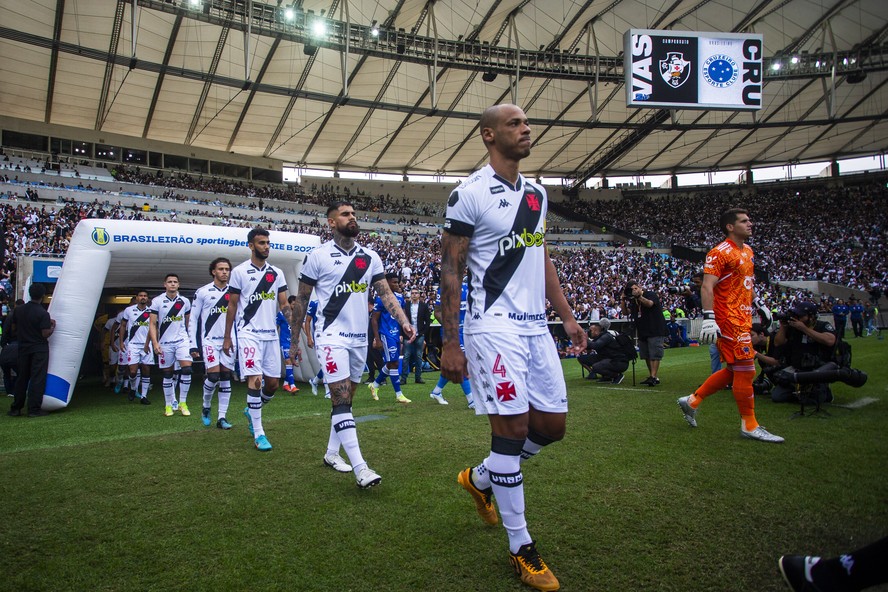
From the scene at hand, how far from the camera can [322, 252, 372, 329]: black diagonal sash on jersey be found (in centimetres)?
479

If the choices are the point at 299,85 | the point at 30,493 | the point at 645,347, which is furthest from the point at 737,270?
the point at 299,85

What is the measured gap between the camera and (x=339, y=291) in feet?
15.8

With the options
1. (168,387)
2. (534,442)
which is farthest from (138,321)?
(534,442)

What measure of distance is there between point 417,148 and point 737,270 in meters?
40.3

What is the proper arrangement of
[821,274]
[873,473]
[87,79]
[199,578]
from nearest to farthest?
[199,578] → [873,473] → [87,79] → [821,274]

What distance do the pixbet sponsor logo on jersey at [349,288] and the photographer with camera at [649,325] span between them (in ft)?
21.4

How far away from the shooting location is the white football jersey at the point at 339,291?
4.77m

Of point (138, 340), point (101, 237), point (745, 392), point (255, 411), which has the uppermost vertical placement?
point (101, 237)

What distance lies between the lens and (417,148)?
43906 millimetres

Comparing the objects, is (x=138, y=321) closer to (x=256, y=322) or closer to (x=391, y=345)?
(x=391, y=345)

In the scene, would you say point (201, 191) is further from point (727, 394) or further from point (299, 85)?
point (727, 394)

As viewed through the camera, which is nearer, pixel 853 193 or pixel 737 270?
pixel 737 270

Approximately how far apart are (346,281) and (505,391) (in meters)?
2.42

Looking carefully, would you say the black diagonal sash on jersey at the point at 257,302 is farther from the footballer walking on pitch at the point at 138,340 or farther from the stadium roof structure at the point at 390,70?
the stadium roof structure at the point at 390,70
